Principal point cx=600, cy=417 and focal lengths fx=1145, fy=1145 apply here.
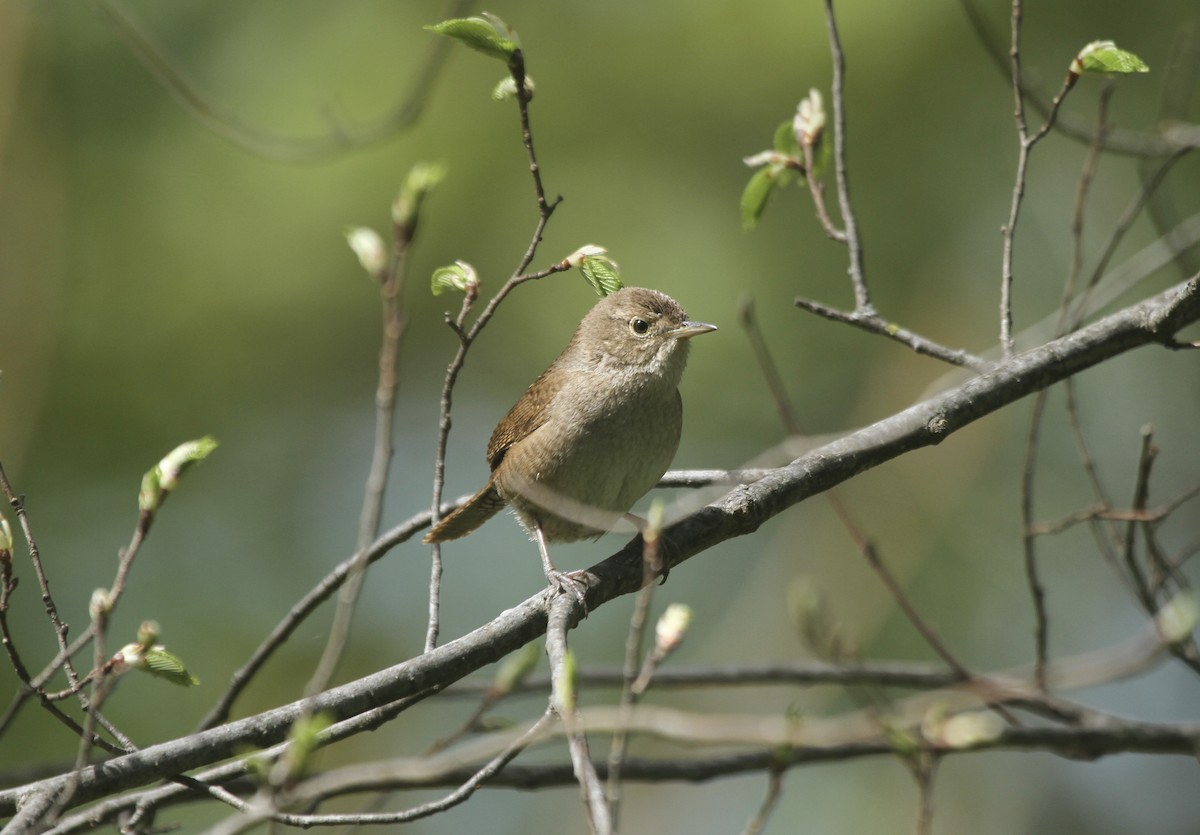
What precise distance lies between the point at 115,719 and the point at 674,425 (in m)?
4.48

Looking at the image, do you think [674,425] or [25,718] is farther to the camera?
[25,718]

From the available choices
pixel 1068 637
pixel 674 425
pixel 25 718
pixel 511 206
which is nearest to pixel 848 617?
pixel 1068 637

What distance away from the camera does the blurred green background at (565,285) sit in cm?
731

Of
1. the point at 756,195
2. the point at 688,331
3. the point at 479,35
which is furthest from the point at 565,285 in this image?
the point at 479,35

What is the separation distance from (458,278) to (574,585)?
80cm

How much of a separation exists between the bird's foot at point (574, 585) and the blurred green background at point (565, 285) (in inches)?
157

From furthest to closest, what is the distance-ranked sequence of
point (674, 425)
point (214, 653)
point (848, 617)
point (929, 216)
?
point (929, 216) < point (214, 653) < point (848, 617) < point (674, 425)

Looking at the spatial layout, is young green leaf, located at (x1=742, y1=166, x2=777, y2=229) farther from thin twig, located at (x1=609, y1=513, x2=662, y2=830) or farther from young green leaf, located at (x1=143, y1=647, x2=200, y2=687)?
young green leaf, located at (x1=143, y1=647, x2=200, y2=687)

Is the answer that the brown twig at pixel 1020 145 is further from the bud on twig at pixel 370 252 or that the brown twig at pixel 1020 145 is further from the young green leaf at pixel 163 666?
the young green leaf at pixel 163 666

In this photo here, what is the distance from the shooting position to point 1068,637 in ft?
24.6

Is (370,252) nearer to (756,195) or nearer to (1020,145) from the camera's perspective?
(756,195)

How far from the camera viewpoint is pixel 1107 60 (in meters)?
2.85

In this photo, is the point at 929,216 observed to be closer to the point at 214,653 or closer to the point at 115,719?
the point at 214,653

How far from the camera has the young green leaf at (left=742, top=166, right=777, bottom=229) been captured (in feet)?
10.8
